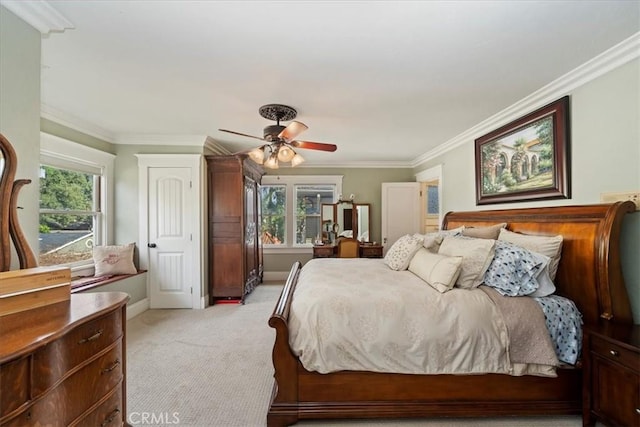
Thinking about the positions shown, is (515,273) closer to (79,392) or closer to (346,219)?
(79,392)

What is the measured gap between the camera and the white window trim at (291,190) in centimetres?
559

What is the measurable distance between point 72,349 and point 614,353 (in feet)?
8.79

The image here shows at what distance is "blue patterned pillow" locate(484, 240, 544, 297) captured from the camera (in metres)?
1.93

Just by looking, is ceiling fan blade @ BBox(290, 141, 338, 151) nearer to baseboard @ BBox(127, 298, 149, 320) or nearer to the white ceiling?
the white ceiling

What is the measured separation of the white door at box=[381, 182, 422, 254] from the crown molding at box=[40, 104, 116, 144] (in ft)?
14.6

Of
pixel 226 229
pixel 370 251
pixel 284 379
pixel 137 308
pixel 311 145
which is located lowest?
pixel 137 308

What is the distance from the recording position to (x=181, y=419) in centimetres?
183

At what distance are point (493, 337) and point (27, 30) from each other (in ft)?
10.4

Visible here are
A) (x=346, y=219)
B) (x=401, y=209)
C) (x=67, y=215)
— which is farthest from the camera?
(x=346, y=219)

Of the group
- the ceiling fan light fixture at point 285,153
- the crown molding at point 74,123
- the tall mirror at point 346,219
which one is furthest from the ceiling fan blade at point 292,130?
the tall mirror at point 346,219

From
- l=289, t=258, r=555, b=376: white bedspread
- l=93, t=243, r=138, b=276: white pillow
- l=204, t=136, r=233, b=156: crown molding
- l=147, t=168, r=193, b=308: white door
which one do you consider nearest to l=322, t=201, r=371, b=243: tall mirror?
l=204, t=136, r=233, b=156: crown molding

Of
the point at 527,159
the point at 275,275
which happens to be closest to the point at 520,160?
the point at 527,159

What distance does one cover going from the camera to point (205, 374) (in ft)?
7.69

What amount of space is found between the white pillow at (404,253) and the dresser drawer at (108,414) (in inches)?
89.7
